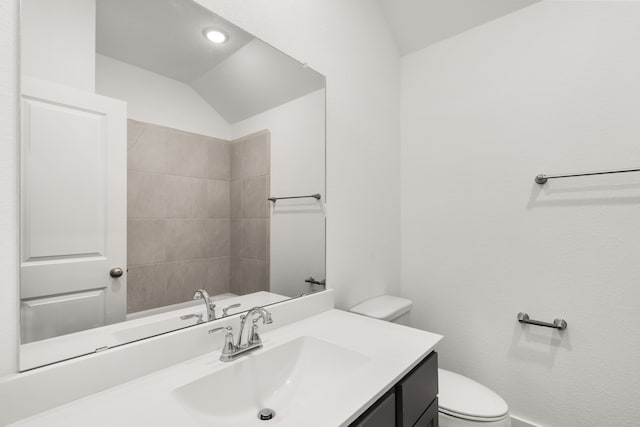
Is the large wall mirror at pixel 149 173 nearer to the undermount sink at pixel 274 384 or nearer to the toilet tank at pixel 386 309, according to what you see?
the undermount sink at pixel 274 384

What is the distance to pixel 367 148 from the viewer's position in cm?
167

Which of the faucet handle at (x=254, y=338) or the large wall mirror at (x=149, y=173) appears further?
the faucet handle at (x=254, y=338)

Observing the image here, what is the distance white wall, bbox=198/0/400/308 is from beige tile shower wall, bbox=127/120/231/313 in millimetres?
507

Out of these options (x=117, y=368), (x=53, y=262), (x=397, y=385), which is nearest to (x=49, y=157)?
(x=53, y=262)

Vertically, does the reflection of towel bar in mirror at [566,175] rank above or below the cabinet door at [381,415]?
above

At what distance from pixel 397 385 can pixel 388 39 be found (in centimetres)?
188

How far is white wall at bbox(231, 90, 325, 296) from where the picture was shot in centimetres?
120

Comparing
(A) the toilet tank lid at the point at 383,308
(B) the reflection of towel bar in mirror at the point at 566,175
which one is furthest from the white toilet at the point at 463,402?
(B) the reflection of towel bar in mirror at the point at 566,175

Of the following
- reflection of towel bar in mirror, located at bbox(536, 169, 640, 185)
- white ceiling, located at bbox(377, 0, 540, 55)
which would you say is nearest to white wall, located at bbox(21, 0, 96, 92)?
white ceiling, located at bbox(377, 0, 540, 55)

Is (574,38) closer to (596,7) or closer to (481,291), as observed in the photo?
(596,7)

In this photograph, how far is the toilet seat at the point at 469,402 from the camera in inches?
47.4

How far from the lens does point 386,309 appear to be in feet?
5.16

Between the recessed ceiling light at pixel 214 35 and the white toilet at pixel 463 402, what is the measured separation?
1.27 meters

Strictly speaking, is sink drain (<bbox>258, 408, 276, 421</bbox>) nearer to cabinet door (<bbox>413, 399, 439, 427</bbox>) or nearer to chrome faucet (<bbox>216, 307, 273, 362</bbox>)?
chrome faucet (<bbox>216, 307, 273, 362</bbox>)
